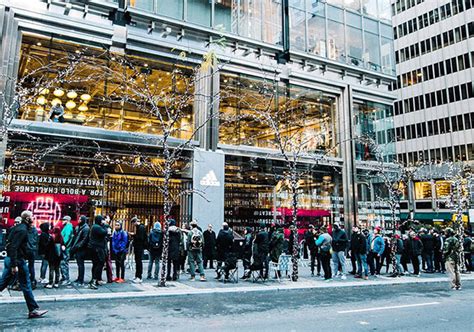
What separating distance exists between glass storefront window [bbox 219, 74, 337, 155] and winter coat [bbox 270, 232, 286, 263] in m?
7.49

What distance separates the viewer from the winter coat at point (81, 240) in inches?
439

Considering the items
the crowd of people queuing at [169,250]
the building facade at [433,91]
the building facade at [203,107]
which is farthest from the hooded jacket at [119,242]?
the building facade at [433,91]

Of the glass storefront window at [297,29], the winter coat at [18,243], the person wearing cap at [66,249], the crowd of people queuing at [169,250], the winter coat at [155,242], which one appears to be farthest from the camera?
the glass storefront window at [297,29]

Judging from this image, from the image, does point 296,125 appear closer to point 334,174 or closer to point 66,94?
point 334,174

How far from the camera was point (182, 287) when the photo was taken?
37.9 ft

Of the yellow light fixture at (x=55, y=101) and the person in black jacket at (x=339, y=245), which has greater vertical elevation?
the yellow light fixture at (x=55, y=101)

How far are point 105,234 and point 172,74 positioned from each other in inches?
446

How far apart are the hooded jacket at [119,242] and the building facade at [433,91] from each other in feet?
128

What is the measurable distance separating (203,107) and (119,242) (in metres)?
10.5

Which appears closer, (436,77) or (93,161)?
(93,161)

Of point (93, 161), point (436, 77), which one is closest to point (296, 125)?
point (93, 161)

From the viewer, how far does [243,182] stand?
22.9 metres

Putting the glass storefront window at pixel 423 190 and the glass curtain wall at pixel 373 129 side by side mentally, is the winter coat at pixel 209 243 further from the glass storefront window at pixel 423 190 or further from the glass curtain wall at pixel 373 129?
the glass storefront window at pixel 423 190

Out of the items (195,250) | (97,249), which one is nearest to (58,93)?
(97,249)
